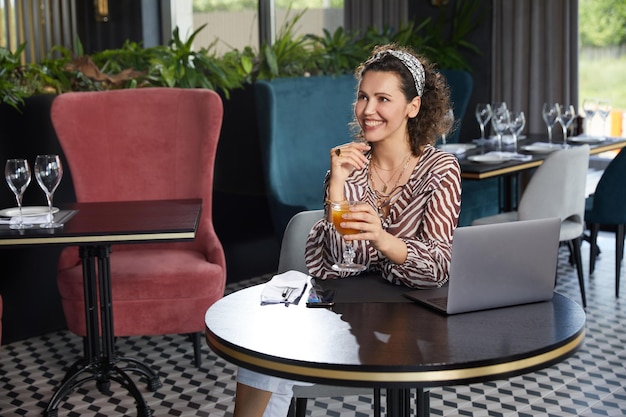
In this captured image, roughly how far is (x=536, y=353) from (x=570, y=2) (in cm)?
520

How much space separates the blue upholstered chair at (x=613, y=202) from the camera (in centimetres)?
439

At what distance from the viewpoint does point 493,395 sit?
10.6ft

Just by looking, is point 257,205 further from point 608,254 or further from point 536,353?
point 536,353

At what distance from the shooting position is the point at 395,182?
93.2 inches

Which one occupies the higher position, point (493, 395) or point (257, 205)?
point (257, 205)

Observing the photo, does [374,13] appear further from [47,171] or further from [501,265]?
[501,265]

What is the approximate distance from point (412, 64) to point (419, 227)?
476 millimetres

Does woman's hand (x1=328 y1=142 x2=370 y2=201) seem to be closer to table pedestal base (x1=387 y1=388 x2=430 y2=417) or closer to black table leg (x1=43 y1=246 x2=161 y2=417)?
table pedestal base (x1=387 y1=388 x2=430 y2=417)

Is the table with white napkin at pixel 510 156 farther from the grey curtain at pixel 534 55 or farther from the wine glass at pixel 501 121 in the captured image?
the grey curtain at pixel 534 55

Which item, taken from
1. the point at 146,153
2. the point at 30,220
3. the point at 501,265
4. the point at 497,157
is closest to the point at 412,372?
the point at 501,265

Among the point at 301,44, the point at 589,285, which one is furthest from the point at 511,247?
the point at 301,44

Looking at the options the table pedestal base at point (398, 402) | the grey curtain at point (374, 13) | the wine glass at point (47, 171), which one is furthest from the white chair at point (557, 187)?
the grey curtain at point (374, 13)

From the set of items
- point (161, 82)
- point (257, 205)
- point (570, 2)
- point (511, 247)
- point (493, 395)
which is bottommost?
point (493, 395)

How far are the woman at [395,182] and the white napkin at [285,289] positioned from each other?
4.2 inches
